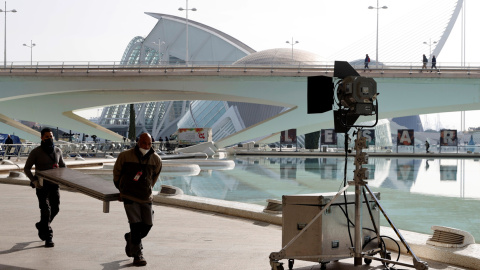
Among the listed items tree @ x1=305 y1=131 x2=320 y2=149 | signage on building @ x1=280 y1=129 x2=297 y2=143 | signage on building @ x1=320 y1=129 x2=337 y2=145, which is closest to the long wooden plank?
signage on building @ x1=320 y1=129 x2=337 y2=145

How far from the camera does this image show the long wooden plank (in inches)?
264

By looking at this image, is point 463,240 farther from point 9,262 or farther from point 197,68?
point 197,68

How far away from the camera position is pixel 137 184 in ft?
22.2

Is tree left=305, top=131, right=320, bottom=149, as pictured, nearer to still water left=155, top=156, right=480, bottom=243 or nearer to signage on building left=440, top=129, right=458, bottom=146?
signage on building left=440, top=129, right=458, bottom=146

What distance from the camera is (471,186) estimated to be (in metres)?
22.7

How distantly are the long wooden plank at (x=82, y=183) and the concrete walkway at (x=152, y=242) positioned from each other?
742 millimetres

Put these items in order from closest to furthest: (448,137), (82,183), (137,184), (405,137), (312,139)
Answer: (137,184) → (82,183) → (448,137) → (405,137) → (312,139)

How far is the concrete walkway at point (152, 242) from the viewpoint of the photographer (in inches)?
266

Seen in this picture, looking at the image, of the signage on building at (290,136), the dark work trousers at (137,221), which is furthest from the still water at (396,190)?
the signage on building at (290,136)

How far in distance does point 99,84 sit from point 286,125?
17.0 meters

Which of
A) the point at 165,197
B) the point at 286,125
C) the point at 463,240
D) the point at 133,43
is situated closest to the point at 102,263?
the point at 463,240

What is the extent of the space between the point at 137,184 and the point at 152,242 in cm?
180

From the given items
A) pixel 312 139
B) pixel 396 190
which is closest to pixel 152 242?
pixel 396 190

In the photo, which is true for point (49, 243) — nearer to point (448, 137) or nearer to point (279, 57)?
point (448, 137)
